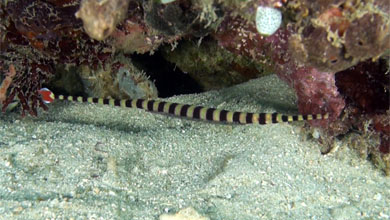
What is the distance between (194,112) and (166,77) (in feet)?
6.84

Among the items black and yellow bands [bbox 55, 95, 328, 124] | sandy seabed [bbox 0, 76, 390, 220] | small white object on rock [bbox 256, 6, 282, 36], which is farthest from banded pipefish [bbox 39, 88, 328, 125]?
small white object on rock [bbox 256, 6, 282, 36]

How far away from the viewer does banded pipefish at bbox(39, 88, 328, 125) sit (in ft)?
12.6

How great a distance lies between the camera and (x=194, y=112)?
4594mm

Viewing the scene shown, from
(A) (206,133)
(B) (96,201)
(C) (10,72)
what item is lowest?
(B) (96,201)

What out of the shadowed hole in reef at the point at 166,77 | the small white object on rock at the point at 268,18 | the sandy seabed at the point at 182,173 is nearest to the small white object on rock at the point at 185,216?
the sandy seabed at the point at 182,173

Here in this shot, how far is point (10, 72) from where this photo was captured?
13.8 ft

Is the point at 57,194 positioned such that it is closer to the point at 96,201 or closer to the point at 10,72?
the point at 96,201

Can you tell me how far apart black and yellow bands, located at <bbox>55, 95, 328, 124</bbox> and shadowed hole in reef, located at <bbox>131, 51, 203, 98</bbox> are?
3.89 feet

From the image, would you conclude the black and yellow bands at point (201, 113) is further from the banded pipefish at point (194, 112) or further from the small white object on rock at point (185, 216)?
the small white object on rock at point (185, 216)

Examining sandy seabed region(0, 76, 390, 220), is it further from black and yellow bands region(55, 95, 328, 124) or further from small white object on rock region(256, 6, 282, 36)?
small white object on rock region(256, 6, 282, 36)

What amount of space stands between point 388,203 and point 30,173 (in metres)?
3.31

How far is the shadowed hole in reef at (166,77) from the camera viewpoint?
19.9ft

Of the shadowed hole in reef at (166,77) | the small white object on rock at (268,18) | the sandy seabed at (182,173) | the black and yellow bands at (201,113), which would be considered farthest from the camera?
the shadowed hole in reef at (166,77)

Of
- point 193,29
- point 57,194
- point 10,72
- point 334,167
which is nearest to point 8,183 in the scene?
point 57,194
